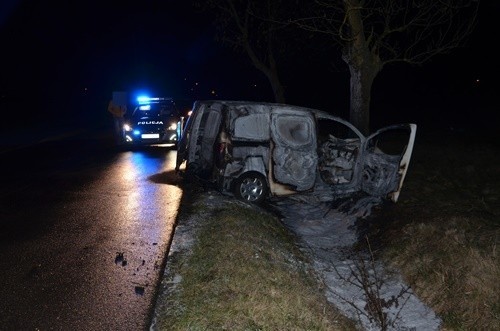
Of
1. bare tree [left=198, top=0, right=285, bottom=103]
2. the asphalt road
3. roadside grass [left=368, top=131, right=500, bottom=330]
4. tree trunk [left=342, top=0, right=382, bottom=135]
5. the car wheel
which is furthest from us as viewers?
bare tree [left=198, top=0, right=285, bottom=103]

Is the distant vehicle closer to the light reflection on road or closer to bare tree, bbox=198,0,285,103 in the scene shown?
the light reflection on road

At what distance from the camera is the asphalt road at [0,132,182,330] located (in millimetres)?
4316

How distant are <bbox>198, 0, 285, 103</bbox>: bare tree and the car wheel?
13893 mm

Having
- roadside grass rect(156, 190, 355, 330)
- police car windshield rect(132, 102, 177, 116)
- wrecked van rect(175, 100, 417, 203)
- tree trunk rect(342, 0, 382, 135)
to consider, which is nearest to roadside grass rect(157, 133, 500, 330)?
roadside grass rect(156, 190, 355, 330)

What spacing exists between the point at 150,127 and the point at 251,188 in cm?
787

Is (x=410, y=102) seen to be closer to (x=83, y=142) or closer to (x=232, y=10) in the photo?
(x=232, y=10)

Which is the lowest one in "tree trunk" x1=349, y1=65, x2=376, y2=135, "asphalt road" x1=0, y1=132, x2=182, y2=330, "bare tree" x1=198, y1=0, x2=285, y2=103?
"asphalt road" x1=0, y1=132, x2=182, y2=330

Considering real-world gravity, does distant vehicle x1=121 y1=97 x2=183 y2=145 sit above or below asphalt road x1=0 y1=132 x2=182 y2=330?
above

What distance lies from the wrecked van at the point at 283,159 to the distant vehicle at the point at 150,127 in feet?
22.5

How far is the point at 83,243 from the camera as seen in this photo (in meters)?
6.10

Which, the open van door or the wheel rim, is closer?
the open van door

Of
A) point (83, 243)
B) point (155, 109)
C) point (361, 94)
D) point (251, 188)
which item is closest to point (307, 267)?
point (251, 188)

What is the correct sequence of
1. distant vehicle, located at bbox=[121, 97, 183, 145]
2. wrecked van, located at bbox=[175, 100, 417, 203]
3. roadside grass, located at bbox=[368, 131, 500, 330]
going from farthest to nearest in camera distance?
distant vehicle, located at bbox=[121, 97, 183, 145]
wrecked van, located at bbox=[175, 100, 417, 203]
roadside grass, located at bbox=[368, 131, 500, 330]

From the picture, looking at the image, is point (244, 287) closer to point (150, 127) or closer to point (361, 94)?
point (361, 94)
